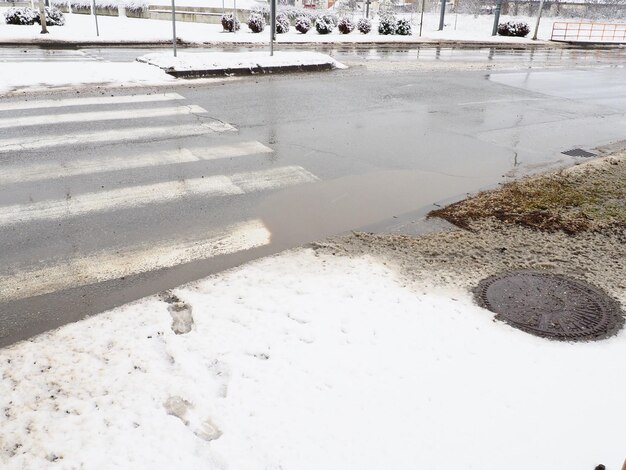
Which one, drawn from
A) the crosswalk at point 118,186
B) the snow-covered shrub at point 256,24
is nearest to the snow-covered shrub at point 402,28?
the snow-covered shrub at point 256,24

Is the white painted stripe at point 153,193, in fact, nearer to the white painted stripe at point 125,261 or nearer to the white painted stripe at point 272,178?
the white painted stripe at point 272,178

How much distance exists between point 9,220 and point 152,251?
1.74m

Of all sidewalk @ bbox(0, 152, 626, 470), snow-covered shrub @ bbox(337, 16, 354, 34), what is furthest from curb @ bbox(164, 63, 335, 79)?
snow-covered shrub @ bbox(337, 16, 354, 34)

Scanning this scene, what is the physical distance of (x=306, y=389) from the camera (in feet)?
11.5

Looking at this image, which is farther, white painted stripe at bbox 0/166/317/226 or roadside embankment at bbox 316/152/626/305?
white painted stripe at bbox 0/166/317/226

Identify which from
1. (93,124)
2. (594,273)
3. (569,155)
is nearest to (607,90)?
(569,155)

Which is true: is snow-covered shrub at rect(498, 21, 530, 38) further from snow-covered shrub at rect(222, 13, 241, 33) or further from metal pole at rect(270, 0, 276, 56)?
metal pole at rect(270, 0, 276, 56)

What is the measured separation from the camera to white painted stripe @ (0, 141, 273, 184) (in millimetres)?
6941

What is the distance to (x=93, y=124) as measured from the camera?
939 centimetres

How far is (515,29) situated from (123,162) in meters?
35.1

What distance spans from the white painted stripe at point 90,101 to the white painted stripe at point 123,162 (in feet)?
12.4

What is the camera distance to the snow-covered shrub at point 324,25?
30.4 m

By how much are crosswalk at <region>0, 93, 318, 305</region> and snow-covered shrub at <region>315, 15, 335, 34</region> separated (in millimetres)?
22231

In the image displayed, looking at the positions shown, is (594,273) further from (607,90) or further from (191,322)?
(607,90)
